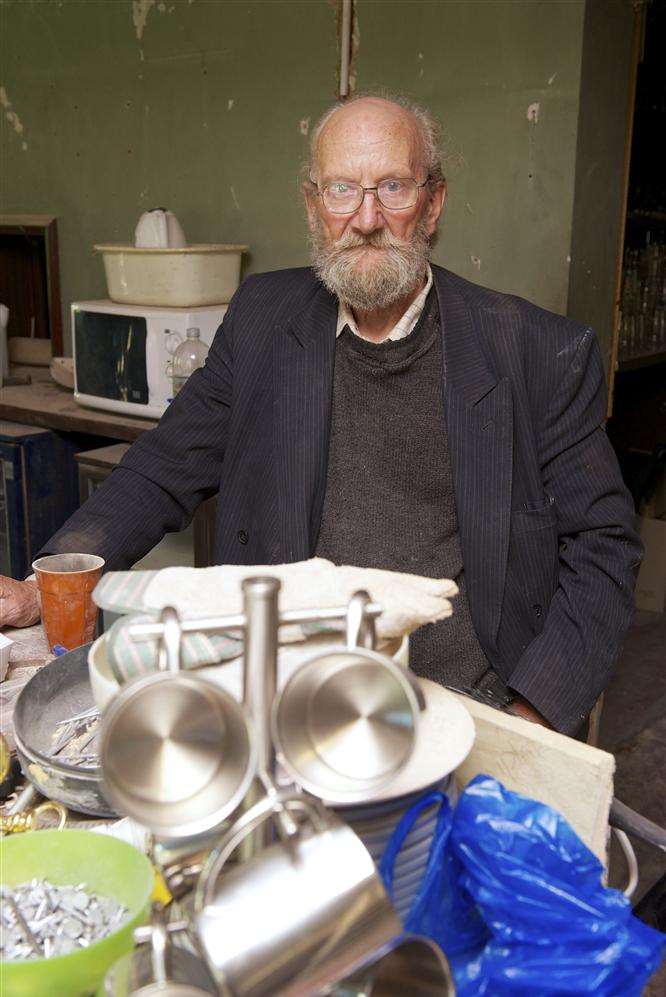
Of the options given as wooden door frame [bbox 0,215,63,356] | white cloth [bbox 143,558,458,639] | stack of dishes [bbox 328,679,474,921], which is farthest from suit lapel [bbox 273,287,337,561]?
wooden door frame [bbox 0,215,63,356]

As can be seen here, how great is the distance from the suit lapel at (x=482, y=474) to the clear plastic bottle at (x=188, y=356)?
136 centimetres

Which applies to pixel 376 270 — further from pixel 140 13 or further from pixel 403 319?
pixel 140 13

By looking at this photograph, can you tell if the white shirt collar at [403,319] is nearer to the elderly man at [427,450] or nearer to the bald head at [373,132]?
the elderly man at [427,450]

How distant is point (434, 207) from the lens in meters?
1.97

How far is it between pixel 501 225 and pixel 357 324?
1.14 m

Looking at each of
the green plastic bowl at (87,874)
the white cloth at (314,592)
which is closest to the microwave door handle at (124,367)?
the white cloth at (314,592)

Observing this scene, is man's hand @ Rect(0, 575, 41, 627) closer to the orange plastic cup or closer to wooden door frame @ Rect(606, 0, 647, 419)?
the orange plastic cup

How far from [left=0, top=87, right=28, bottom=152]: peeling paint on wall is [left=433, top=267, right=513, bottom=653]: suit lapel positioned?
3052 mm

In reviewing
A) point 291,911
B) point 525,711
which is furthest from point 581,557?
point 291,911

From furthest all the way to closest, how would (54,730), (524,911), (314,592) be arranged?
(54,730) < (314,592) < (524,911)

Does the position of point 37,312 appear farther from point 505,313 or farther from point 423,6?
point 505,313

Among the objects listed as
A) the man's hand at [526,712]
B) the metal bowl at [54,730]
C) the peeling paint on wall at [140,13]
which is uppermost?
the peeling paint on wall at [140,13]

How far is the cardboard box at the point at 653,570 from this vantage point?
14.6 feet

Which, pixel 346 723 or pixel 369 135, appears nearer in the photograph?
pixel 346 723
